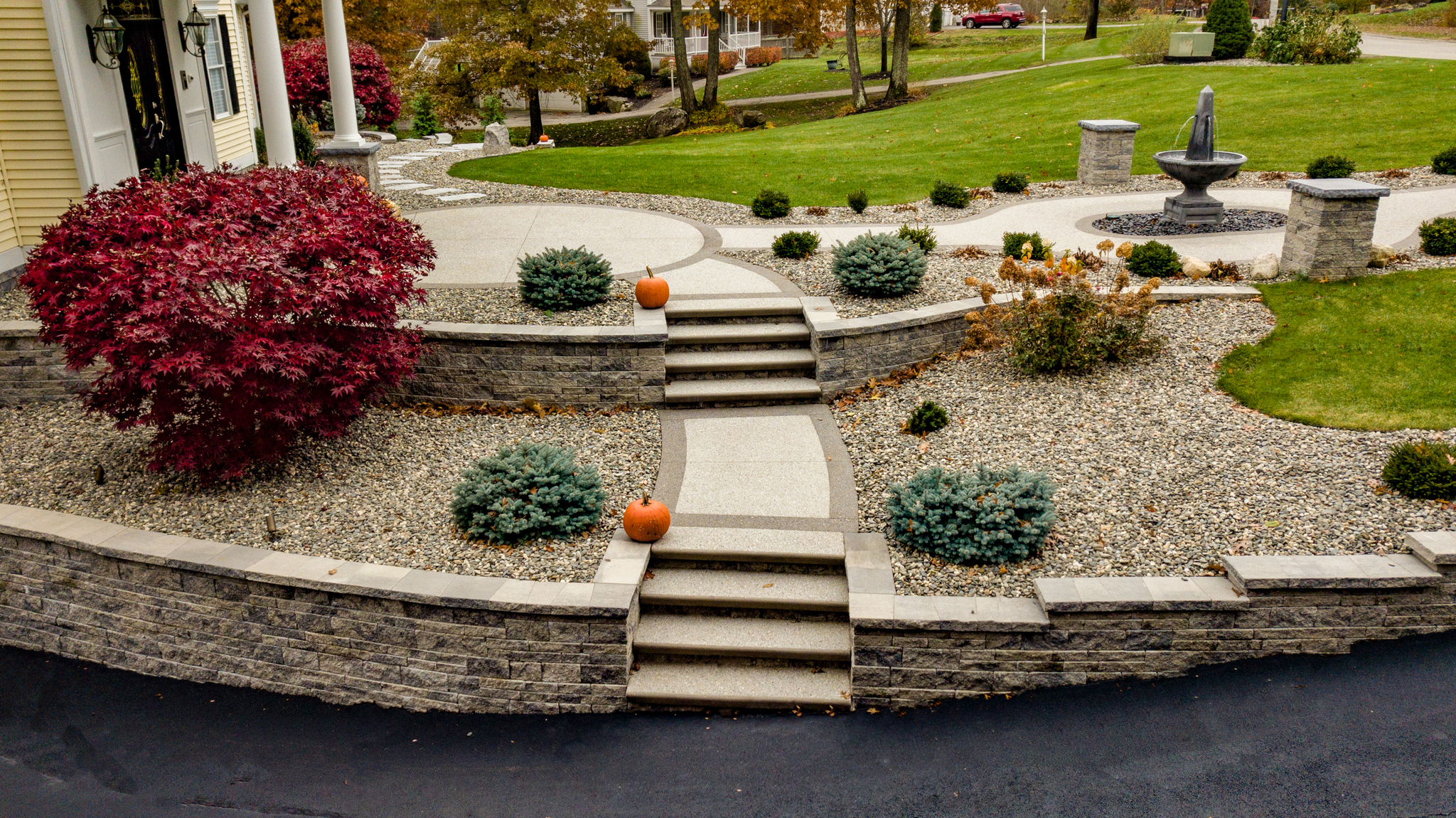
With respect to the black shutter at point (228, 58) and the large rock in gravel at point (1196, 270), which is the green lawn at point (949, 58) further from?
the large rock in gravel at point (1196, 270)

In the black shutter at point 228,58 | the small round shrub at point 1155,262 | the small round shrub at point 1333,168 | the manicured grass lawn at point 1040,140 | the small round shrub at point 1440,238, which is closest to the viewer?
the small round shrub at point 1155,262

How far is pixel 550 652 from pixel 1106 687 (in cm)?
349

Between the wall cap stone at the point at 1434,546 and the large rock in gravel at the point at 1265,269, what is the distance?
212 inches

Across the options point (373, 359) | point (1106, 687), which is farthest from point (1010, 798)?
point (373, 359)

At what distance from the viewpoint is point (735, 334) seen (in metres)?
9.71

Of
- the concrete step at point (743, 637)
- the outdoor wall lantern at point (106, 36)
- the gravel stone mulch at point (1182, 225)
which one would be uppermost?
the outdoor wall lantern at point (106, 36)

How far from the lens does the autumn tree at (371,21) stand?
31.6 metres

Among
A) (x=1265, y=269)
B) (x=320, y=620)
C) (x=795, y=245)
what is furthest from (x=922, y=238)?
(x=320, y=620)

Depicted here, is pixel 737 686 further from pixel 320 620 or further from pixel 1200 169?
pixel 1200 169

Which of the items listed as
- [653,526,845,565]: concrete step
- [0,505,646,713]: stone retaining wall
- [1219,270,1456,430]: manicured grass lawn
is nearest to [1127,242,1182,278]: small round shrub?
[1219,270,1456,430]: manicured grass lawn

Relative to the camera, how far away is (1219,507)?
6949 mm

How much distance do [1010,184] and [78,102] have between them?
12920mm

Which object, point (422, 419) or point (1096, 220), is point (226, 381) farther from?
point (1096, 220)

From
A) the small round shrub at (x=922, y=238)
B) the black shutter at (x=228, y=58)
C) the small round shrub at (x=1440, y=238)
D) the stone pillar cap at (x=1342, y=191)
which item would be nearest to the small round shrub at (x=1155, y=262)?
the stone pillar cap at (x=1342, y=191)
